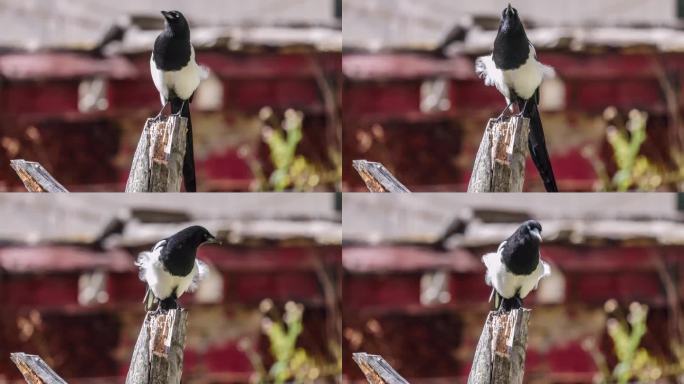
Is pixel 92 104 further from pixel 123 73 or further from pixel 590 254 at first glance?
pixel 590 254

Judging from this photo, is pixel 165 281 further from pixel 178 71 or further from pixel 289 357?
pixel 178 71

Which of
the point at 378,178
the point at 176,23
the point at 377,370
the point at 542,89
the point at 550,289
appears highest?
the point at 176,23

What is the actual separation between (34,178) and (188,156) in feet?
0.95

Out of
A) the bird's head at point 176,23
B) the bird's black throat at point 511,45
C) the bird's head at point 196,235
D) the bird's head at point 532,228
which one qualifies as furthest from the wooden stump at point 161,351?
the bird's black throat at point 511,45

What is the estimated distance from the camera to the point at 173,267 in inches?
92.3

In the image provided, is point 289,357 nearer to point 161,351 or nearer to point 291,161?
point 161,351

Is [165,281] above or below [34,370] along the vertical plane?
above

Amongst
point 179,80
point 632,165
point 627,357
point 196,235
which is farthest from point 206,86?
point 627,357

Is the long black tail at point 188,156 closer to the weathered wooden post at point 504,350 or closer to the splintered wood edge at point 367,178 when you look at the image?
the splintered wood edge at point 367,178

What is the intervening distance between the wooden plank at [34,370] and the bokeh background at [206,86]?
32 centimetres

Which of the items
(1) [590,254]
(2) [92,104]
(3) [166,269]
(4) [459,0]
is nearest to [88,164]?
(2) [92,104]

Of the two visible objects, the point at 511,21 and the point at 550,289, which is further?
the point at 550,289

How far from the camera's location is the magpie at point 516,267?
2303 millimetres

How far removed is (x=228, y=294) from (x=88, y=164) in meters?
0.36
